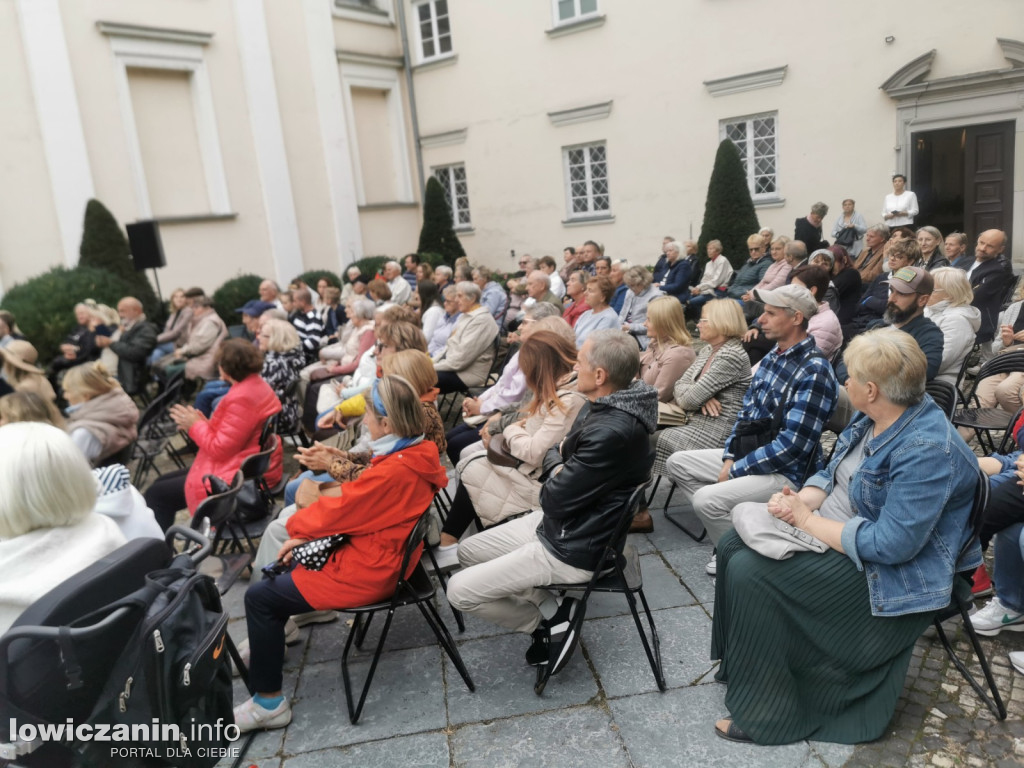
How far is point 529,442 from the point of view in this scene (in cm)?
382

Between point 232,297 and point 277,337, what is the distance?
7.58m

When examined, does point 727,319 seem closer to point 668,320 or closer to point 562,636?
point 668,320

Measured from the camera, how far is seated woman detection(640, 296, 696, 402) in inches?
197

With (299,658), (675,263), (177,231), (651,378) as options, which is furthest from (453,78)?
(299,658)

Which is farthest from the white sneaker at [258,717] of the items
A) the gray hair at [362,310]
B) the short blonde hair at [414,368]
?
the gray hair at [362,310]

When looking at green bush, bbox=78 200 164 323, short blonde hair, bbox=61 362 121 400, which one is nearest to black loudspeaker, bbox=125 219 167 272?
green bush, bbox=78 200 164 323

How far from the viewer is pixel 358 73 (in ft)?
54.5

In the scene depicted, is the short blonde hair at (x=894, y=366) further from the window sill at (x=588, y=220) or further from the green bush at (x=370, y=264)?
the green bush at (x=370, y=264)

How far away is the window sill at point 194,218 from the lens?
13359 millimetres

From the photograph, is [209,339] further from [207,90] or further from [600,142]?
[600,142]

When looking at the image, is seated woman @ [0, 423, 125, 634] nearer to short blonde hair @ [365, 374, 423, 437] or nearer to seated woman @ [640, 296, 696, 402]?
short blonde hair @ [365, 374, 423, 437]

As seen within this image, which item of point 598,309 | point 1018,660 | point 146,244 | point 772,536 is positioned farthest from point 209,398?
point 1018,660

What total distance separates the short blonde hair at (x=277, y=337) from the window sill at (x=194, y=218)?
822 cm

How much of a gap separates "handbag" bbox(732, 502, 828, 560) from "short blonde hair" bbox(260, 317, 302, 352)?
4719mm
